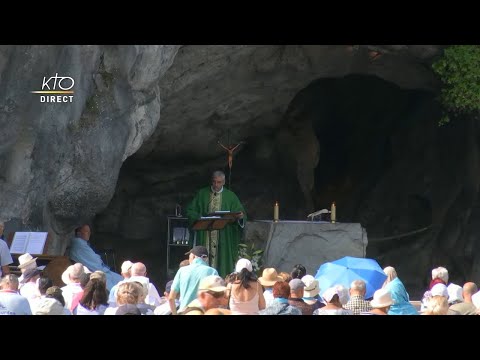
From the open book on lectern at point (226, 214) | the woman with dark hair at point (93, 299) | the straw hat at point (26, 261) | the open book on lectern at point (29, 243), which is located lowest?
the woman with dark hair at point (93, 299)

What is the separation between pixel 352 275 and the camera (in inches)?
475

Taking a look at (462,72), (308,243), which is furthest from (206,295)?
(462,72)

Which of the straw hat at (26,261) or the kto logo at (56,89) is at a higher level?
the kto logo at (56,89)

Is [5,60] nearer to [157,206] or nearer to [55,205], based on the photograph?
[55,205]

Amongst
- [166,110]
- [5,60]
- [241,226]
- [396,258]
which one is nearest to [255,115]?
[166,110]

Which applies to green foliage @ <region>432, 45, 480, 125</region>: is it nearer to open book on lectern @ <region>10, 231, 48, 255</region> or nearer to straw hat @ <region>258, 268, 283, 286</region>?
straw hat @ <region>258, 268, 283, 286</region>

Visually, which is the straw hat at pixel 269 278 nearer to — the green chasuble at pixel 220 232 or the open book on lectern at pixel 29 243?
the open book on lectern at pixel 29 243

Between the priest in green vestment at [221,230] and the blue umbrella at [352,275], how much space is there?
4221 mm

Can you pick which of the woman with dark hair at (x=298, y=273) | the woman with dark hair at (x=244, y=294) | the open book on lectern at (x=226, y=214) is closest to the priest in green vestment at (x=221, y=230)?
the open book on lectern at (x=226, y=214)

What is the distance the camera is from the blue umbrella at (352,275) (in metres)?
12.0

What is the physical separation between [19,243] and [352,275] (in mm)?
3602

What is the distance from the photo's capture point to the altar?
51.2ft

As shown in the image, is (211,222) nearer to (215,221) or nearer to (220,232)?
(215,221)

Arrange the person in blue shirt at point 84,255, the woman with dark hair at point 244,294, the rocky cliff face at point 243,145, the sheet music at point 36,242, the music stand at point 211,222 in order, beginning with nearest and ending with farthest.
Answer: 1. the woman with dark hair at point 244,294
2. the sheet music at point 36,242
3. the rocky cliff face at point 243,145
4. the person in blue shirt at point 84,255
5. the music stand at point 211,222
